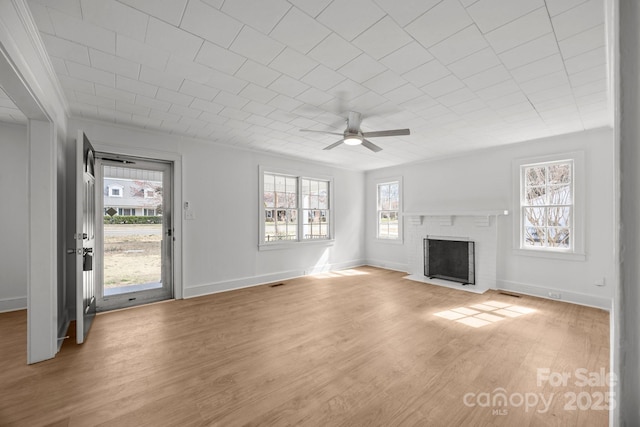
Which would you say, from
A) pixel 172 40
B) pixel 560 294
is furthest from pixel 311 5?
pixel 560 294

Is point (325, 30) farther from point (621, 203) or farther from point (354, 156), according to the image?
point (354, 156)

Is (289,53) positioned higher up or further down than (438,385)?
higher up

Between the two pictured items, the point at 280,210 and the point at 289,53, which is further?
the point at 280,210

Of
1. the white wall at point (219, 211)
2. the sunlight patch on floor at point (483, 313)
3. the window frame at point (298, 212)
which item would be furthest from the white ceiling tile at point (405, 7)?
the window frame at point (298, 212)

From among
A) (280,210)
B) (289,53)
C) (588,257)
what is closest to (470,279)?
(588,257)

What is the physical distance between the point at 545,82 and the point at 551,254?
292 centimetres

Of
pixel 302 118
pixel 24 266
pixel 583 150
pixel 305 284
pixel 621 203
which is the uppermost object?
pixel 302 118

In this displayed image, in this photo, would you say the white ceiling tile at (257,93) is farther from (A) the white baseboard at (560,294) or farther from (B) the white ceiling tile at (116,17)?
(A) the white baseboard at (560,294)

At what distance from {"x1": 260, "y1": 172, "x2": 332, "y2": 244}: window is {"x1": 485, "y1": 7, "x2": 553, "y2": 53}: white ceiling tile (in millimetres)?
4127

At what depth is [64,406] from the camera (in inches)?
76.2

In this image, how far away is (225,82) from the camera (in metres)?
2.66

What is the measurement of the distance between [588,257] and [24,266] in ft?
26.1

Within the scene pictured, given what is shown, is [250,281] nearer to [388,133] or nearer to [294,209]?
[294,209]

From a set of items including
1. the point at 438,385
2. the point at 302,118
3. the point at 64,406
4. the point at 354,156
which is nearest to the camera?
the point at 64,406
